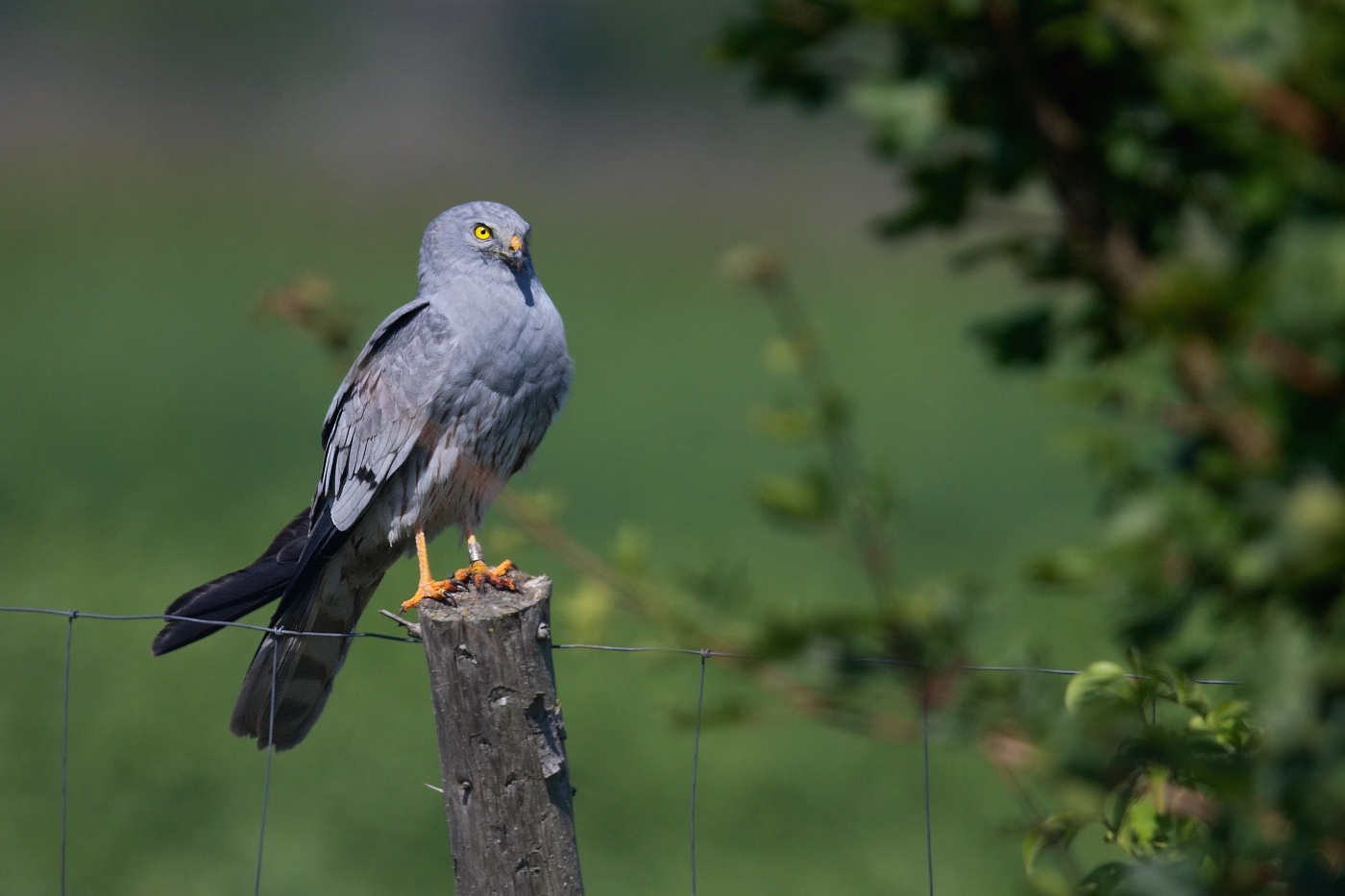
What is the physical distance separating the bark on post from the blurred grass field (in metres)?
0.50

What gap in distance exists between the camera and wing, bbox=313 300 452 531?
4.17 m

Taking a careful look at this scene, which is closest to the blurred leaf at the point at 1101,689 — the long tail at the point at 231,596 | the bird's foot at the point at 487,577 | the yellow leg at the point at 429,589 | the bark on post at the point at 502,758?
the bark on post at the point at 502,758

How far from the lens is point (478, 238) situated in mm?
4355

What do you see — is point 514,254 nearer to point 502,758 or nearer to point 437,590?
point 437,590

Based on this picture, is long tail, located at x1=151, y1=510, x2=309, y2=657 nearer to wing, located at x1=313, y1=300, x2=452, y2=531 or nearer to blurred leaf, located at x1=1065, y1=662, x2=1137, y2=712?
wing, located at x1=313, y1=300, x2=452, y2=531

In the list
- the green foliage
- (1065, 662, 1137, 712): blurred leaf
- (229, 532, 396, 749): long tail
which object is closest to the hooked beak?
(229, 532, 396, 749): long tail

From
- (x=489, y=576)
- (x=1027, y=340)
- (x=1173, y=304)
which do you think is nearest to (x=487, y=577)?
(x=489, y=576)

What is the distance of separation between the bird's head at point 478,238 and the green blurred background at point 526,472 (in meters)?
0.85

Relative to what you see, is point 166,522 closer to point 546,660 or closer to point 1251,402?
point 546,660

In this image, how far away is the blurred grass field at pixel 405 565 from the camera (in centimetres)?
720

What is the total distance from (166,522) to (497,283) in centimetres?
929

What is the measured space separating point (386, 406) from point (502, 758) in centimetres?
172

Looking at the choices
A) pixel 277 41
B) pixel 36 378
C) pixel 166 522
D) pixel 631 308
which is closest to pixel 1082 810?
pixel 166 522

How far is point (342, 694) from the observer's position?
29.7 feet
